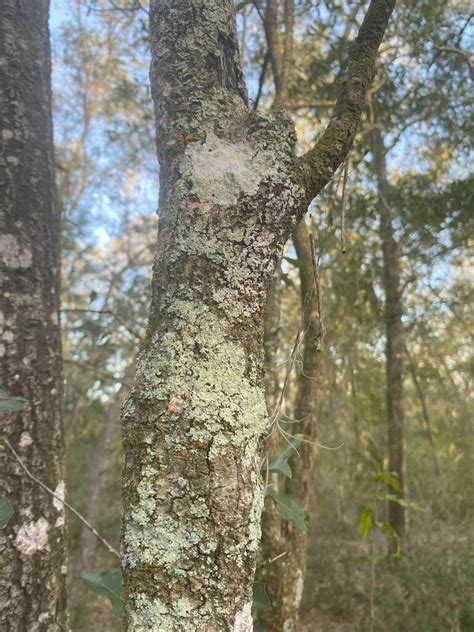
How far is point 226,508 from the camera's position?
30.6 inches

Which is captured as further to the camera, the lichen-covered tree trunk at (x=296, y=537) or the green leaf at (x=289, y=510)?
the lichen-covered tree trunk at (x=296, y=537)

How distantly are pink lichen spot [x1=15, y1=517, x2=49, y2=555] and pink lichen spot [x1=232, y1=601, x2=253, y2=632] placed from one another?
0.85 m

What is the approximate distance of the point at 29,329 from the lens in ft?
4.93

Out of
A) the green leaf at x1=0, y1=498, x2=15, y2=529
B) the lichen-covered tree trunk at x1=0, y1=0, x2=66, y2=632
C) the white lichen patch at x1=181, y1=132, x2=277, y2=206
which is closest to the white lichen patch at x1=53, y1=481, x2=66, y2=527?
the lichen-covered tree trunk at x1=0, y1=0, x2=66, y2=632

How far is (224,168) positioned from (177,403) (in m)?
0.48

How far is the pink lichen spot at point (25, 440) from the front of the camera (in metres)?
1.42

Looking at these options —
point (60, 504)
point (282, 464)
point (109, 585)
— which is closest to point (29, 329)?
point (60, 504)

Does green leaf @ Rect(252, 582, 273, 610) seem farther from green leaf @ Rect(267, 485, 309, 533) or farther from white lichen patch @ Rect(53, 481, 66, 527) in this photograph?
white lichen patch @ Rect(53, 481, 66, 527)

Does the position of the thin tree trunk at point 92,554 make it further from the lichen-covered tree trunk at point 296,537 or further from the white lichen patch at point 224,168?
the white lichen patch at point 224,168

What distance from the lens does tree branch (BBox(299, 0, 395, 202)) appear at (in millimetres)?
1069

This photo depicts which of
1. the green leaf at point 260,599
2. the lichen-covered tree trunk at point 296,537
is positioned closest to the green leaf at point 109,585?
the green leaf at point 260,599

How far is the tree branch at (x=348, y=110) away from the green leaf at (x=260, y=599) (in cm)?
100

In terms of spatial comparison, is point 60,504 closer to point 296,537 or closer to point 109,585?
point 109,585

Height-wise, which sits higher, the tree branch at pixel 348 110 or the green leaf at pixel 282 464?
the tree branch at pixel 348 110
